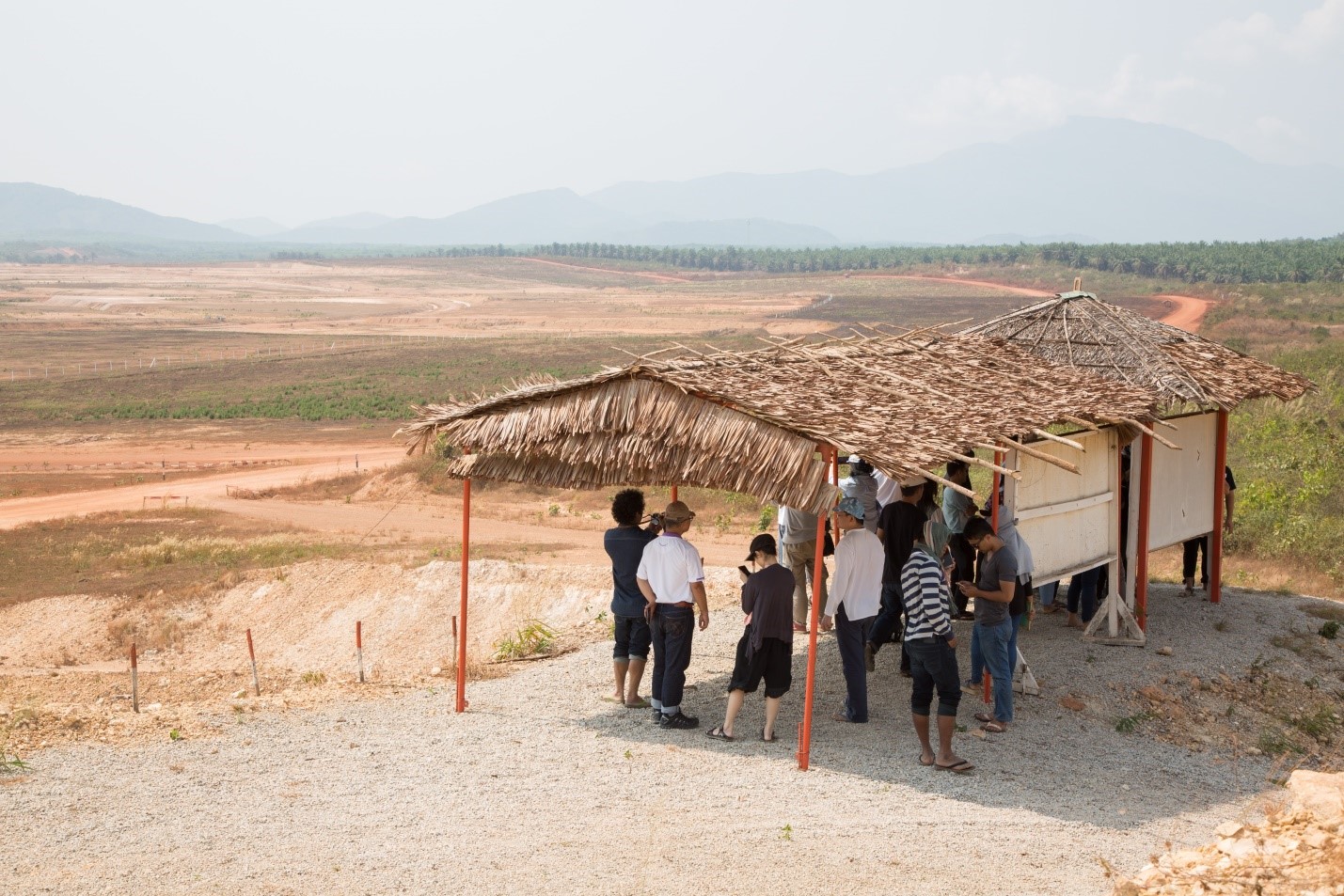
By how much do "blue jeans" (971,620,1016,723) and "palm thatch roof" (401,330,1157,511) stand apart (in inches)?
54.3

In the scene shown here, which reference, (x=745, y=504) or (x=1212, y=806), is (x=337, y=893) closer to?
(x=1212, y=806)

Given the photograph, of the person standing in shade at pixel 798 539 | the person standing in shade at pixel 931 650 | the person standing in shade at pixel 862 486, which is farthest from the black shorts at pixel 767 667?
the person standing in shade at pixel 862 486

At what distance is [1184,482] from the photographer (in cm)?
1322

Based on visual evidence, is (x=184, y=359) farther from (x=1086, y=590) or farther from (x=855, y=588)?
(x=855, y=588)

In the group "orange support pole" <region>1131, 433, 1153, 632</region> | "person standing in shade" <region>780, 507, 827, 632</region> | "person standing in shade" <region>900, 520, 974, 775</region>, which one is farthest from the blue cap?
"orange support pole" <region>1131, 433, 1153, 632</region>

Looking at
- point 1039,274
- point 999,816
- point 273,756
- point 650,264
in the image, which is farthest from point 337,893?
point 650,264

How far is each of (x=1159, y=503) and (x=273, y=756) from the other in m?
8.87

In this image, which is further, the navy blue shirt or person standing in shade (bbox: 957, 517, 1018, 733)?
the navy blue shirt

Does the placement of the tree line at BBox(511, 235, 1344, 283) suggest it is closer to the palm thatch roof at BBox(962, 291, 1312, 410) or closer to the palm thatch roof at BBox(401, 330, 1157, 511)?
the palm thatch roof at BBox(962, 291, 1312, 410)

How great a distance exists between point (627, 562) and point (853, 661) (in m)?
1.85

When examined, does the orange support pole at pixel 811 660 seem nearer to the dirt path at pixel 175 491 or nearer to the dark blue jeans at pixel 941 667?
the dark blue jeans at pixel 941 667

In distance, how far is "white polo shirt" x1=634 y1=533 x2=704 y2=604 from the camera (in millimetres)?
9070

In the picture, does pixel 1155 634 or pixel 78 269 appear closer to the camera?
pixel 1155 634

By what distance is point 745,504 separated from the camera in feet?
78.6
